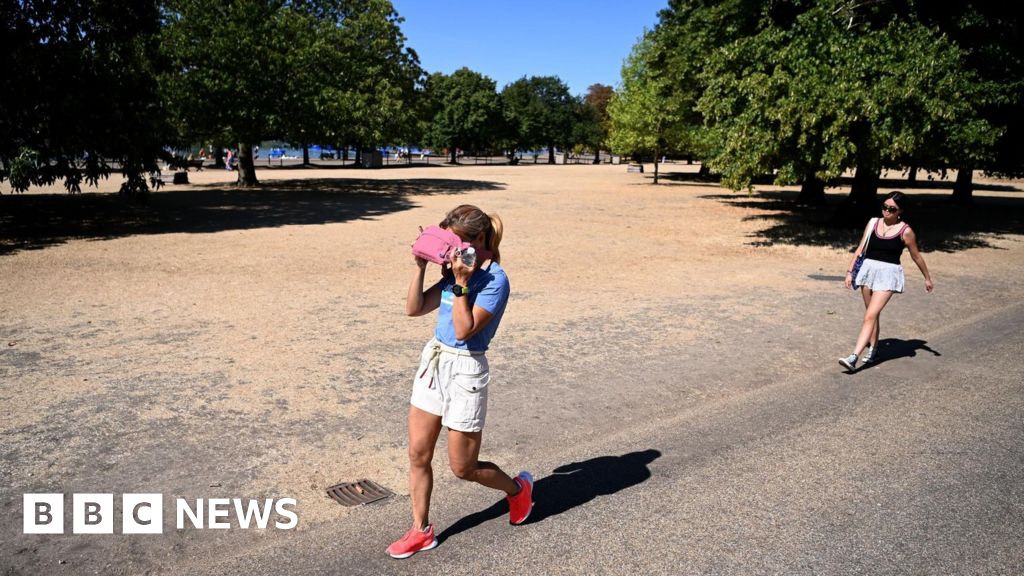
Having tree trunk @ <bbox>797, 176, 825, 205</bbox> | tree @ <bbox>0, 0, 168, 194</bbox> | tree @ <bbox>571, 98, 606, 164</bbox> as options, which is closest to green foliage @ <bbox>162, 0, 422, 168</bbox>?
tree @ <bbox>0, 0, 168, 194</bbox>

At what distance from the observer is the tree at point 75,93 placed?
48.8 ft

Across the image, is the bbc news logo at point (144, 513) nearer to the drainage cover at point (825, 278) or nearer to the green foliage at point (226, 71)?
the drainage cover at point (825, 278)

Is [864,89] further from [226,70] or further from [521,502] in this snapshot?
[226,70]

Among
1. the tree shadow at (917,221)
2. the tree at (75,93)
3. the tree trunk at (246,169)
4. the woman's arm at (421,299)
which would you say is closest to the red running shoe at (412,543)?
the woman's arm at (421,299)

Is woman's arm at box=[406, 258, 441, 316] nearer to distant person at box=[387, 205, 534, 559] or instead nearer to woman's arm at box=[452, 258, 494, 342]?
distant person at box=[387, 205, 534, 559]

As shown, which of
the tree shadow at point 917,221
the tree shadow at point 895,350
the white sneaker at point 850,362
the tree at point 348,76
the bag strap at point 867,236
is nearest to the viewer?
the white sneaker at point 850,362

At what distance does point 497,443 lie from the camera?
491cm

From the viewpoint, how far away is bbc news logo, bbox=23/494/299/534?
3.69m

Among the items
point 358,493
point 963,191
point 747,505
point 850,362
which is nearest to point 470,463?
point 358,493

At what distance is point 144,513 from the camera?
3.82 meters

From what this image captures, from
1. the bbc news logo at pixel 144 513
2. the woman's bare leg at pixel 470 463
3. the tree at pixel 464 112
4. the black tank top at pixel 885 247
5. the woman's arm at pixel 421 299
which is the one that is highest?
the tree at pixel 464 112

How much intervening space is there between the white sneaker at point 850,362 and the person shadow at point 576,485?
3015mm

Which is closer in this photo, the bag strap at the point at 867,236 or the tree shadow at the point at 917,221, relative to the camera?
the bag strap at the point at 867,236

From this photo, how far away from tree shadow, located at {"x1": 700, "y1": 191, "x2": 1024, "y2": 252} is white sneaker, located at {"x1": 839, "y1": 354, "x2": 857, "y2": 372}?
9.98 m
